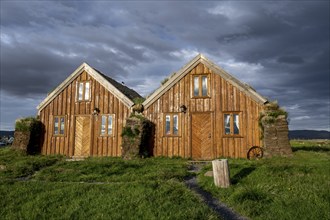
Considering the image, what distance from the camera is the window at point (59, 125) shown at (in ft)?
80.7

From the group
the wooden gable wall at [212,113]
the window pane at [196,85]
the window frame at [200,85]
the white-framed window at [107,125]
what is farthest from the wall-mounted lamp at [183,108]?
the white-framed window at [107,125]

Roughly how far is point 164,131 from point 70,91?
8840 millimetres

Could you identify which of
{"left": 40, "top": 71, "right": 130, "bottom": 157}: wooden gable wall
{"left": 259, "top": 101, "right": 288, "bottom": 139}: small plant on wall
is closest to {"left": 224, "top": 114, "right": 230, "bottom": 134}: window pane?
{"left": 259, "top": 101, "right": 288, "bottom": 139}: small plant on wall

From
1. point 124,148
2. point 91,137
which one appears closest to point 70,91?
point 91,137

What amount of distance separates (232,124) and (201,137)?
7.36ft

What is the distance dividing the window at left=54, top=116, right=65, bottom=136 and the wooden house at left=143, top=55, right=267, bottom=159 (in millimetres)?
7258

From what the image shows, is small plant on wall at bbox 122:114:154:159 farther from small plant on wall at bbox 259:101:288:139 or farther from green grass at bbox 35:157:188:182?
small plant on wall at bbox 259:101:288:139

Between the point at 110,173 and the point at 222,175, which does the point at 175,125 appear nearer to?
the point at 110,173

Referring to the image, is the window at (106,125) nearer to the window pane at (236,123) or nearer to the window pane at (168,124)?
the window pane at (168,124)

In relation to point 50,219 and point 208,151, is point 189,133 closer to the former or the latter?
point 208,151

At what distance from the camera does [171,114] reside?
21.7 m

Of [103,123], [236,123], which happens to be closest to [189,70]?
[236,123]

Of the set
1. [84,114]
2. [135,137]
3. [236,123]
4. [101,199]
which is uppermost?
[84,114]

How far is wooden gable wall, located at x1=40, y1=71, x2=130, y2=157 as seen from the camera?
2311 cm
